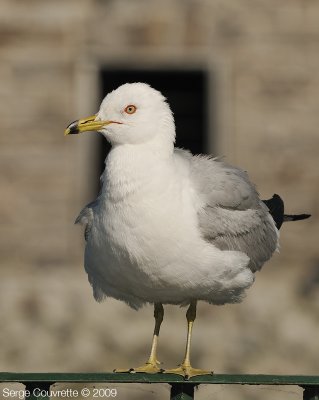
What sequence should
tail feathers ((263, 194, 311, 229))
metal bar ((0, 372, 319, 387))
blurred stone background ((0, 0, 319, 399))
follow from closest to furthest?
1. metal bar ((0, 372, 319, 387))
2. tail feathers ((263, 194, 311, 229))
3. blurred stone background ((0, 0, 319, 399))

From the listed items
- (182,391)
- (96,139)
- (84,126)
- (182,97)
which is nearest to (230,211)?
(84,126)

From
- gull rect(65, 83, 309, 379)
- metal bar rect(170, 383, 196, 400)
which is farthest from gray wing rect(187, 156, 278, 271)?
metal bar rect(170, 383, 196, 400)

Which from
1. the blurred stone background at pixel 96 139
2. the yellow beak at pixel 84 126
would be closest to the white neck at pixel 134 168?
the yellow beak at pixel 84 126

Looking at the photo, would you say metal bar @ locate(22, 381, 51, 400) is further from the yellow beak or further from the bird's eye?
the bird's eye

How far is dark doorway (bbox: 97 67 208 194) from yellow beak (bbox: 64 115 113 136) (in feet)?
25.1

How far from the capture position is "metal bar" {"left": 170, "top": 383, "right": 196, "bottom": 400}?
5.46 meters

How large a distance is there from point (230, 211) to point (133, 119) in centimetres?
75

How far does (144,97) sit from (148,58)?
275 inches

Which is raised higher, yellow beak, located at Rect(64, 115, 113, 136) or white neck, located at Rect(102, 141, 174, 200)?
yellow beak, located at Rect(64, 115, 113, 136)

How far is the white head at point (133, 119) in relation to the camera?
22.0 feet

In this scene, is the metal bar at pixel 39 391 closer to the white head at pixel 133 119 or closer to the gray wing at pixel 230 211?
the gray wing at pixel 230 211

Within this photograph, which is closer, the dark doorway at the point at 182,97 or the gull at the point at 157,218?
the gull at the point at 157,218

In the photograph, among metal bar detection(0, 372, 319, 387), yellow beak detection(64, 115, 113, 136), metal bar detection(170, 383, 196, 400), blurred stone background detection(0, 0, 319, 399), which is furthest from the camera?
blurred stone background detection(0, 0, 319, 399)

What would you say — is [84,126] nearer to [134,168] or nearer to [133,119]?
[133,119]
